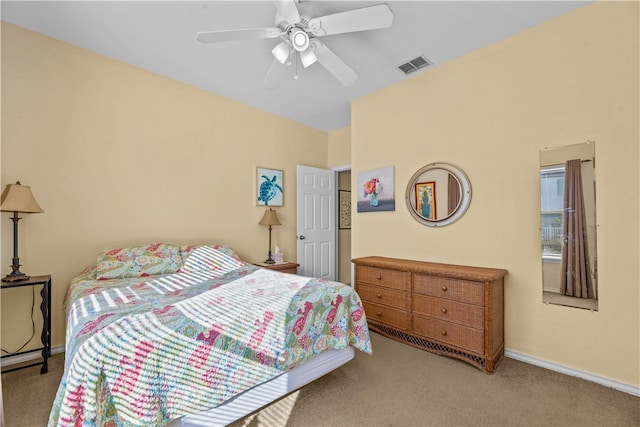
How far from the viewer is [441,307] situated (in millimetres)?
2535

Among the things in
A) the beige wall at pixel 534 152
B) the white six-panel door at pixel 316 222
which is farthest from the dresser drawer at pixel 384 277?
the white six-panel door at pixel 316 222

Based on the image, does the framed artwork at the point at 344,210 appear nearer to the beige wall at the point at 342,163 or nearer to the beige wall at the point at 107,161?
the beige wall at the point at 342,163

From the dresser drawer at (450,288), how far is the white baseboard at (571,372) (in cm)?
67

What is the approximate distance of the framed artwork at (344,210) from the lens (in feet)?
17.8

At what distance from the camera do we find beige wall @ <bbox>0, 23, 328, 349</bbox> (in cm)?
247

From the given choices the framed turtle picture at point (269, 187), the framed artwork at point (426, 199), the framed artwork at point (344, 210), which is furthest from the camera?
the framed artwork at point (344, 210)

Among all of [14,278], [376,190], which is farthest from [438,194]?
[14,278]

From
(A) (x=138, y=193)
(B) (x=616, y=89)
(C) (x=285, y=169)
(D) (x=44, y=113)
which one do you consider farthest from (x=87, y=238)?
(B) (x=616, y=89)

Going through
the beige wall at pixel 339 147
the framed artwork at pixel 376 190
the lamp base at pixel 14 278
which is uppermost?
the beige wall at pixel 339 147

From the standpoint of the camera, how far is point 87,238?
109 inches

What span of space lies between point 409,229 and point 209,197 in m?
2.46

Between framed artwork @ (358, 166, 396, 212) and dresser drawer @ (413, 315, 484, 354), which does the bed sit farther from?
framed artwork @ (358, 166, 396, 212)

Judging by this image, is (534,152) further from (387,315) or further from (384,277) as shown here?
(387,315)

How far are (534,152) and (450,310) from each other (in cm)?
152
